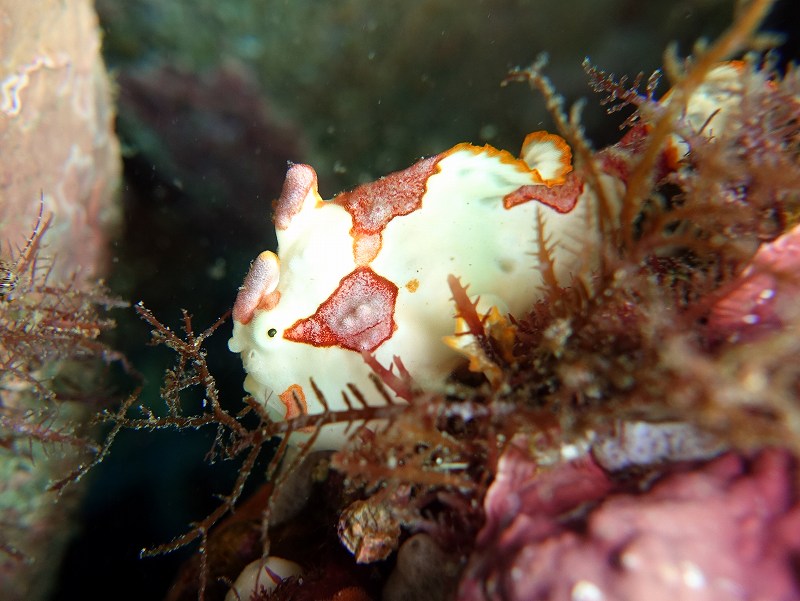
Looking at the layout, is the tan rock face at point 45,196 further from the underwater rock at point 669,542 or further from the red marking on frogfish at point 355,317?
the underwater rock at point 669,542

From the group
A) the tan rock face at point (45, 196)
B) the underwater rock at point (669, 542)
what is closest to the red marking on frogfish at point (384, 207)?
the underwater rock at point (669, 542)

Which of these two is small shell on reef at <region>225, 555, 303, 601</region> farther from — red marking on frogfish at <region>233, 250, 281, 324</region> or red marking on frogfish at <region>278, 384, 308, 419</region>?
red marking on frogfish at <region>233, 250, 281, 324</region>

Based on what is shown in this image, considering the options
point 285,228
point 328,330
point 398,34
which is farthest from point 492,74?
point 328,330

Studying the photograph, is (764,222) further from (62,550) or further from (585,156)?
(62,550)

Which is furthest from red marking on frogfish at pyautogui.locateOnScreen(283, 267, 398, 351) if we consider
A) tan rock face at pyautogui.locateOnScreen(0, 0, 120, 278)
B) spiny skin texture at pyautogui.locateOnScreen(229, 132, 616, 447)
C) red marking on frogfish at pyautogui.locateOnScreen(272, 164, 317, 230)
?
tan rock face at pyautogui.locateOnScreen(0, 0, 120, 278)

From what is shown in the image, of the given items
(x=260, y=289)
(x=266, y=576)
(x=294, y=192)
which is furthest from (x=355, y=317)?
(x=266, y=576)

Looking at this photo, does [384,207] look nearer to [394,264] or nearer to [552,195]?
[394,264]
